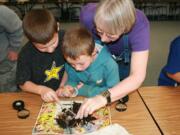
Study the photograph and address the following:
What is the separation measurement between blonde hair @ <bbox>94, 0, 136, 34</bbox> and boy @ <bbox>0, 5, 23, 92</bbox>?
101 cm

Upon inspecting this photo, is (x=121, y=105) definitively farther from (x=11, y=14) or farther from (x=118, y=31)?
(x=11, y=14)

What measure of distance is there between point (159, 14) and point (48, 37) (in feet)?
19.8

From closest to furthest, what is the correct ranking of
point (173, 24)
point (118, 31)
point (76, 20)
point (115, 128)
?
point (115, 128), point (118, 31), point (173, 24), point (76, 20)

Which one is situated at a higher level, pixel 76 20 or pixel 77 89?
pixel 77 89

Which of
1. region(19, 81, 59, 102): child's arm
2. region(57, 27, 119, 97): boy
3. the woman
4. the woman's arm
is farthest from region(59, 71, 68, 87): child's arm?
the woman's arm

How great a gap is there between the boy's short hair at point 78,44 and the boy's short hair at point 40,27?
10cm

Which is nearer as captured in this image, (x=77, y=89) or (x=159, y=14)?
(x=77, y=89)

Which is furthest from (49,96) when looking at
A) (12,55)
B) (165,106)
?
(12,55)

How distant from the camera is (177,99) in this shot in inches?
61.3

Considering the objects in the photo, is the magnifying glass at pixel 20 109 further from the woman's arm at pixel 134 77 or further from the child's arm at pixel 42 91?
the woman's arm at pixel 134 77

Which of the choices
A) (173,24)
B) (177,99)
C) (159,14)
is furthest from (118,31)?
(159,14)

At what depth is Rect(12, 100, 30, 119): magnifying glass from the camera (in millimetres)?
1419

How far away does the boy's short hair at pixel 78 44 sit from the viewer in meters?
1.47

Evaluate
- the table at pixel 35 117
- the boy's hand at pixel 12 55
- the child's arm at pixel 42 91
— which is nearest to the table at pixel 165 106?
the table at pixel 35 117
